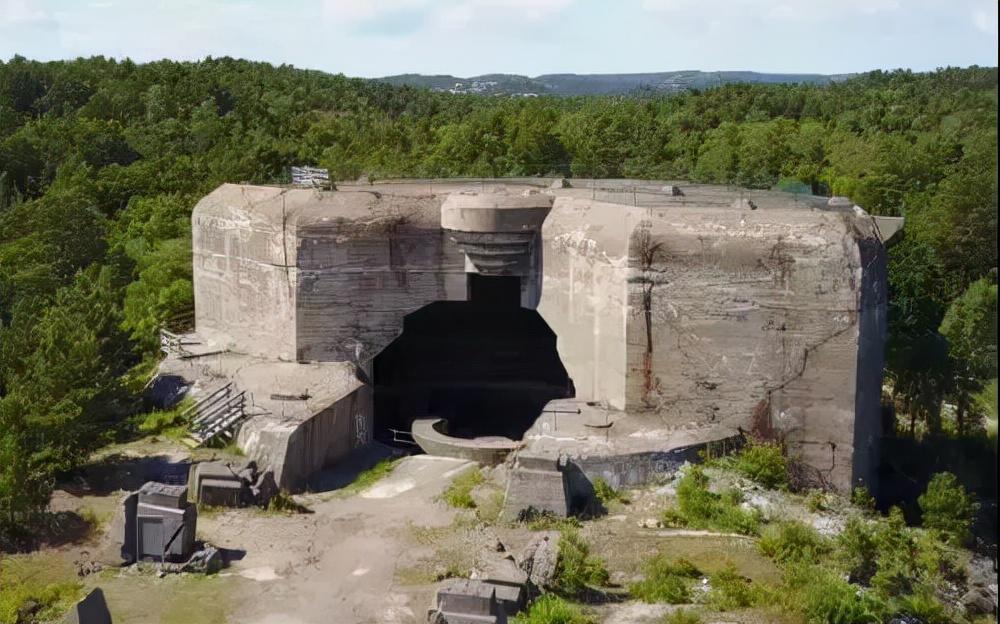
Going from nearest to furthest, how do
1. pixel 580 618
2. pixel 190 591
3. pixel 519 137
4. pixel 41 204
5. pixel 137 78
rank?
1. pixel 580 618
2. pixel 190 591
3. pixel 41 204
4. pixel 519 137
5. pixel 137 78

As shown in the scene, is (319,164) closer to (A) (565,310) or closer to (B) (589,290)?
(A) (565,310)

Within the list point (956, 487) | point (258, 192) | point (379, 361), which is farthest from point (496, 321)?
point (956, 487)

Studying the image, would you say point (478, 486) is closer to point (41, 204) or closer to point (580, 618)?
point (580, 618)

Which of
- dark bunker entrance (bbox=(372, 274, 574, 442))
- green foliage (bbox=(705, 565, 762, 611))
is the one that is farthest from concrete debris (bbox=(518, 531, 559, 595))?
dark bunker entrance (bbox=(372, 274, 574, 442))

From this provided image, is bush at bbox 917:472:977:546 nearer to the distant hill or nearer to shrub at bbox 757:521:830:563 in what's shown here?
shrub at bbox 757:521:830:563

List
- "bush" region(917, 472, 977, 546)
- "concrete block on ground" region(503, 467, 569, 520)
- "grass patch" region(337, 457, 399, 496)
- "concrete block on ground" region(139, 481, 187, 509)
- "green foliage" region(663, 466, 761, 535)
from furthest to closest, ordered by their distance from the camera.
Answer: "grass patch" region(337, 457, 399, 496), "concrete block on ground" region(503, 467, 569, 520), "bush" region(917, 472, 977, 546), "green foliage" region(663, 466, 761, 535), "concrete block on ground" region(139, 481, 187, 509)

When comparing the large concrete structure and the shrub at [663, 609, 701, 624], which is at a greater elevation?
the large concrete structure
